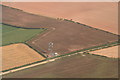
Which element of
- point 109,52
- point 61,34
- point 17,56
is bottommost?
point 17,56

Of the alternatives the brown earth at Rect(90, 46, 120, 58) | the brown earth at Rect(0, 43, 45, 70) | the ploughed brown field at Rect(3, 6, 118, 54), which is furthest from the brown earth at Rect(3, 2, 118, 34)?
the brown earth at Rect(0, 43, 45, 70)

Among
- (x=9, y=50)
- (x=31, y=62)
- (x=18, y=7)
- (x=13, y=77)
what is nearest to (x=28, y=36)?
(x=9, y=50)

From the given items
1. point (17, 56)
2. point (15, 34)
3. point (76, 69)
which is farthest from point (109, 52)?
point (15, 34)

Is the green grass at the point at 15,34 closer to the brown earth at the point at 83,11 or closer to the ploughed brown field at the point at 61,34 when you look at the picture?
the ploughed brown field at the point at 61,34

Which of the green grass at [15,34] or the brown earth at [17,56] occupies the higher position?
the green grass at [15,34]

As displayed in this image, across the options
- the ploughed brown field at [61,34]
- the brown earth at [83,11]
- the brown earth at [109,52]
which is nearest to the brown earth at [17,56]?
the ploughed brown field at [61,34]

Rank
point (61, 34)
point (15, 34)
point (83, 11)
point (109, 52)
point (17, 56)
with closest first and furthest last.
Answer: point (17, 56) < point (109, 52) < point (61, 34) < point (15, 34) < point (83, 11)

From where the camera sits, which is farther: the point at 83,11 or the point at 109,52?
the point at 83,11

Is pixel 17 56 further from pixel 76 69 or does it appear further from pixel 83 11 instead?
pixel 83 11
